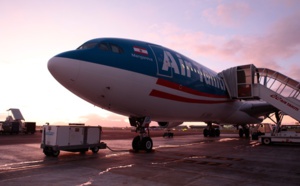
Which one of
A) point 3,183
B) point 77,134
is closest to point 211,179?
point 3,183

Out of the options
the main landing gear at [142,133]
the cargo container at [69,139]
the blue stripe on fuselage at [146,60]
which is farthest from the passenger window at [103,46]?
the cargo container at [69,139]

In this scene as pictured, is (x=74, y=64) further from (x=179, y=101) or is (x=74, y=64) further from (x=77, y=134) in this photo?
(x=179, y=101)

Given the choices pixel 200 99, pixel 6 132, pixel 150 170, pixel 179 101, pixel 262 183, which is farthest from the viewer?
pixel 6 132

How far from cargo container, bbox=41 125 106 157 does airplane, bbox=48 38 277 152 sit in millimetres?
2331

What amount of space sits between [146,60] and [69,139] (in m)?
5.79

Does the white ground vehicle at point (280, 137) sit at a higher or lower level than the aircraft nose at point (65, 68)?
lower

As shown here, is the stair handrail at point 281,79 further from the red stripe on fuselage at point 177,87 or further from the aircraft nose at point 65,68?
the aircraft nose at point 65,68

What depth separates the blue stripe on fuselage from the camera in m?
11.3

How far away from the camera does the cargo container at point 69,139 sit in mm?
13180

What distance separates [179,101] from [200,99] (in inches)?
104

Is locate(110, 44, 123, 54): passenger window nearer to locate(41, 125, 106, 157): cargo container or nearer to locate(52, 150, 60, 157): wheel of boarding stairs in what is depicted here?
locate(41, 125, 106, 157): cargo container

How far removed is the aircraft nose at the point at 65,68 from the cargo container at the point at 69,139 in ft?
12.1

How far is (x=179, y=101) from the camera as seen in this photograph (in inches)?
579

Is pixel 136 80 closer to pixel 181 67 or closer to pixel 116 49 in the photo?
pixel 116 49
